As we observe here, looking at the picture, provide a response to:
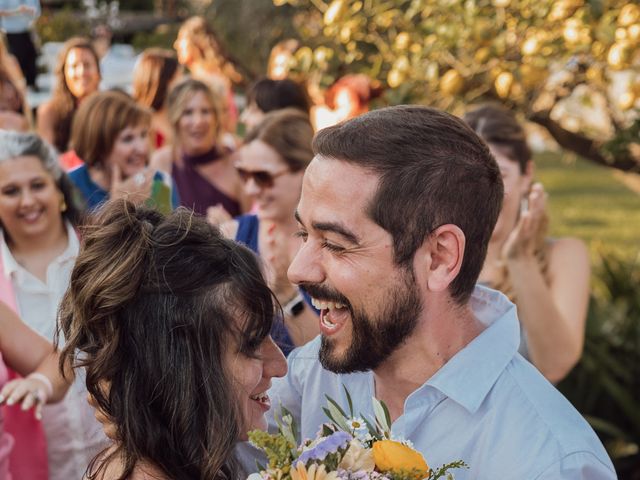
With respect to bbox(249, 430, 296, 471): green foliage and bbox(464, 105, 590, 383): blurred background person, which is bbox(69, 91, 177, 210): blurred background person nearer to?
bbox(464, 105, 590, 383): blurred background person

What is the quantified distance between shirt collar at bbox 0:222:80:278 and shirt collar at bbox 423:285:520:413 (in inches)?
72.3

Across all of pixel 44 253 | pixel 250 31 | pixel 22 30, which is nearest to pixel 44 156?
pixel 44 253

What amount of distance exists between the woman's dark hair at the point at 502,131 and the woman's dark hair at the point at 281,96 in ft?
6.04

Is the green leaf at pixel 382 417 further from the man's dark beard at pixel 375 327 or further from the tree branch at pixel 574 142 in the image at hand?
the tree branch at pixel 574 142

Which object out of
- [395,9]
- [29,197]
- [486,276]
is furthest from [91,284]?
[395,9]

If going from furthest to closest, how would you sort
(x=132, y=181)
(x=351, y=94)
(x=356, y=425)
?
(x=351, y=94), (x=132, y=181), (x=356, y=425)

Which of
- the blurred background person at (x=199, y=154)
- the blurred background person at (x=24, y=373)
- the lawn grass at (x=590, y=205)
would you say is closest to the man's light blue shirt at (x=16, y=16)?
the blurred background person at (x=199, y=154)

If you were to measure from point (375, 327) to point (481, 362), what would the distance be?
0.26 m

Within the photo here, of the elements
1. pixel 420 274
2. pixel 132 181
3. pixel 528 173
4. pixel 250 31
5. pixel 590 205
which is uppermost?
pixel 420 274

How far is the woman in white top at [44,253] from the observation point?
11.4 feet

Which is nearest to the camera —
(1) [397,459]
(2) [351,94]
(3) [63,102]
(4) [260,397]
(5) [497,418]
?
(1) [397,459]

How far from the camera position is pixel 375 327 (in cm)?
212

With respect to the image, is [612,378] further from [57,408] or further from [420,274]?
[420,274]

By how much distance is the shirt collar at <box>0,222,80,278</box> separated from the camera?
3.64 metres
